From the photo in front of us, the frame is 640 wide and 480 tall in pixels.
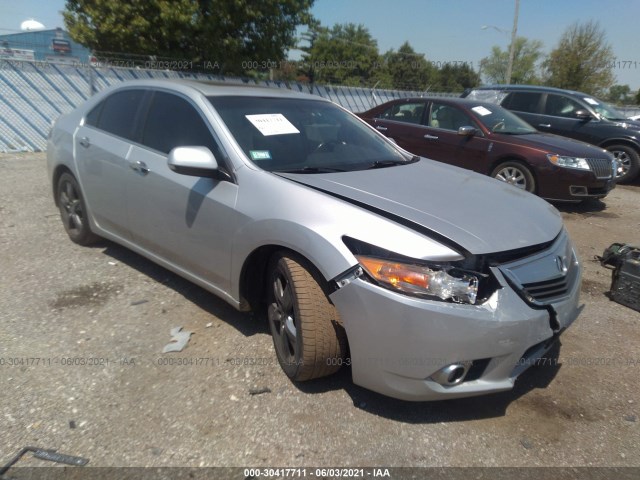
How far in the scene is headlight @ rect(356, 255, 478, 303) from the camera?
2.21 m

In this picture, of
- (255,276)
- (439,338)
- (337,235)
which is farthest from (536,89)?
(439,338)

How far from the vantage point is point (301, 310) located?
8.21 ft

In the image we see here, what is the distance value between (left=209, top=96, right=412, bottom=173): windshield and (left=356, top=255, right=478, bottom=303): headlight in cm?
104

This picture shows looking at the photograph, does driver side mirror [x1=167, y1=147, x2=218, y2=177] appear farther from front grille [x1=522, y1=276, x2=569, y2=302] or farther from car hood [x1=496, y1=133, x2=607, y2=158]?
car hood [x1=496, y1=133, x2=607, y2=158]

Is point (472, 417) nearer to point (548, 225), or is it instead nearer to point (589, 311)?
point (548, 225)

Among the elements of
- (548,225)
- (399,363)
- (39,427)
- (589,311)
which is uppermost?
(548,225)

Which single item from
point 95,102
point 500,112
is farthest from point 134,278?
point 500,112

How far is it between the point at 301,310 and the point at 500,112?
21.0 ft

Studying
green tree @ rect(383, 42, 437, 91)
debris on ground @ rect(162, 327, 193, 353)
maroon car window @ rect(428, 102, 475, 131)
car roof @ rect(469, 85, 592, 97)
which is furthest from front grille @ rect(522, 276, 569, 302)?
green tree @ rect(383, 42, 437, 91)

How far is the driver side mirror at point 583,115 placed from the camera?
30.3 feet

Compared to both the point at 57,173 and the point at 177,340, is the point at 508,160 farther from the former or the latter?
the point at 57,173

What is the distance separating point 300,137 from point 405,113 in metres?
5.20

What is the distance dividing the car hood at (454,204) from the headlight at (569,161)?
12.6 ft

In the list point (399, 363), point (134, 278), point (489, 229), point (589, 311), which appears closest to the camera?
point (399, 363)
